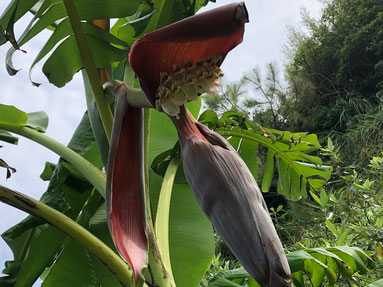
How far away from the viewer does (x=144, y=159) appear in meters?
0.46

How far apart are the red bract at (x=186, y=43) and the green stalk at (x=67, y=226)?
210 millimetres

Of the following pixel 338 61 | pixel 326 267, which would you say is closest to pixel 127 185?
pixel 326 267

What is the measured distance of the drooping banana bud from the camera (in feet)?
0.85

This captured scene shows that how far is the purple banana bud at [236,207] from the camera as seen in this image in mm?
224

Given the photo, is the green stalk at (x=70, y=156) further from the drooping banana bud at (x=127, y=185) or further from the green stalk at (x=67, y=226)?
the drooping banana bud at (x=127, y=185)

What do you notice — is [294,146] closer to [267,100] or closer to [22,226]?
[22,226]

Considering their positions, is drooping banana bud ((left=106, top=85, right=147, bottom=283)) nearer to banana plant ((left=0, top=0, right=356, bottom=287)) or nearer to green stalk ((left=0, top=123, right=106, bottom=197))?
banana plant ((left=0, top=0, right=356, bottom=287))

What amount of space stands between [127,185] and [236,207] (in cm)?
10

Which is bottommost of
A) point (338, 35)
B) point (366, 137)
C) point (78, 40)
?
point (366, 137)

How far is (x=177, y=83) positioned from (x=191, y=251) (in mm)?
385

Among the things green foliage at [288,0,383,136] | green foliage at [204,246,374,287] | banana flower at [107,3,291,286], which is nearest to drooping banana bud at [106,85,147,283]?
banana flower at [107,3,291,286]

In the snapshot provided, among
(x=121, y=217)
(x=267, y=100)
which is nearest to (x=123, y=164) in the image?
(x=121, y=217)

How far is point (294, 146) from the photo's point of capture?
82 centimetres

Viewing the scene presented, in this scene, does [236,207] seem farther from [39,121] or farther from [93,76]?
[39,121]
